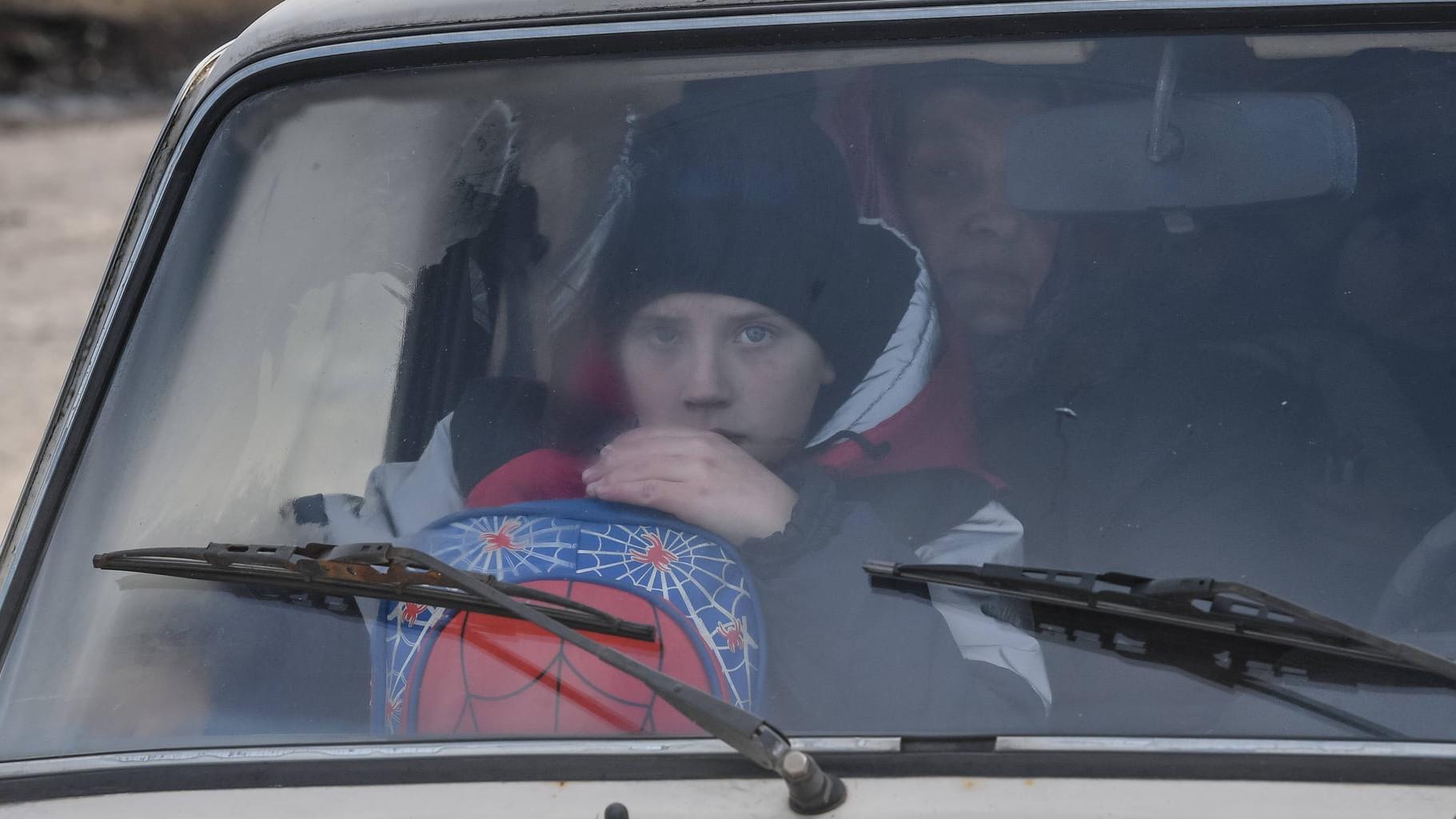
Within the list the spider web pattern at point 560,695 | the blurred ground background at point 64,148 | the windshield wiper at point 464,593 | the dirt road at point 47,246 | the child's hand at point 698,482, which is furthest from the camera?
the blurred ground background at point 64,148

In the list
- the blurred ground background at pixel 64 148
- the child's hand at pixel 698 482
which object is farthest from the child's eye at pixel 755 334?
the blurred ground background at pixel 64 148

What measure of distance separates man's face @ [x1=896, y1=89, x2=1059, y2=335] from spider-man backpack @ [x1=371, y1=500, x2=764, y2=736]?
39 centimetres

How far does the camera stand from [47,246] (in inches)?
377

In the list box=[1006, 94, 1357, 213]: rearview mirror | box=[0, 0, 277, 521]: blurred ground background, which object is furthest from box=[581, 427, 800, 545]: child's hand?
box=[0, 0, 277, 521]: blurred ground background

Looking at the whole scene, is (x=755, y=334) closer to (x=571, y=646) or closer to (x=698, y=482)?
(x=698, y=482)

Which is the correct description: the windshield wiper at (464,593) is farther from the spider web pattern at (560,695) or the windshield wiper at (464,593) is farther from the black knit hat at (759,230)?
the black knit hat at (759,230)

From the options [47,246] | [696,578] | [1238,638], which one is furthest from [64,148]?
[1238,638]

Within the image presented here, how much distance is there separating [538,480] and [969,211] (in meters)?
0.55

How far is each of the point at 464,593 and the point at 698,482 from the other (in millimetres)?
269

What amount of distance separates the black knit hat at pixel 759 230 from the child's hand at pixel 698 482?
Result: 10 centimetres

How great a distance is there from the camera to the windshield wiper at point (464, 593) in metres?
1.19

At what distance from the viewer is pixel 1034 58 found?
165 cm

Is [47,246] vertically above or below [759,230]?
above

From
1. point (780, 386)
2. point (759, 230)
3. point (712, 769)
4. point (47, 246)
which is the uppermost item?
point (47, 246)
